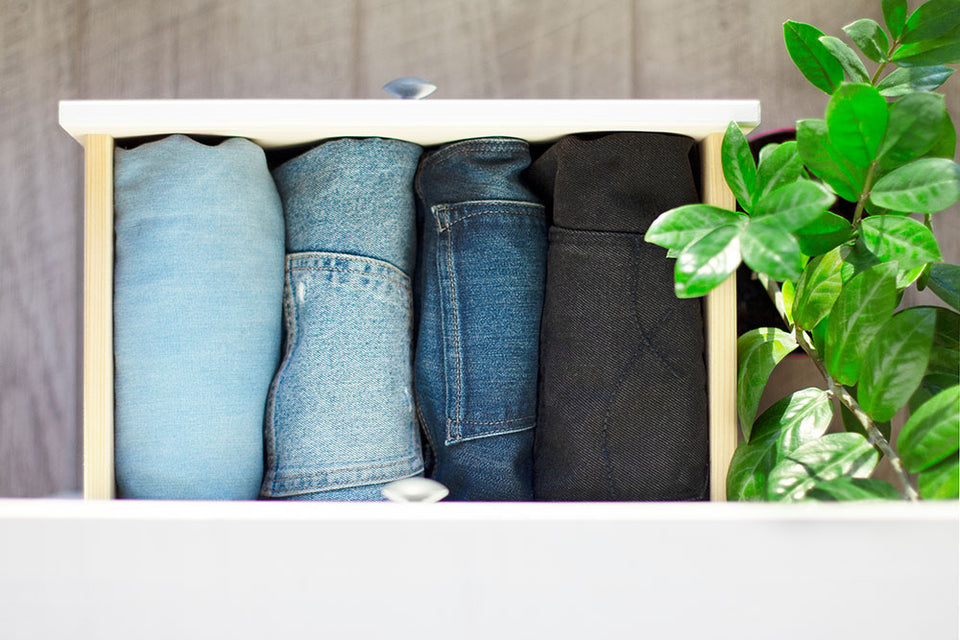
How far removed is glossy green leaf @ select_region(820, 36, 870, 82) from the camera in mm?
572

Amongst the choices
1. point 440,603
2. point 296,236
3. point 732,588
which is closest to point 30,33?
point 296,236

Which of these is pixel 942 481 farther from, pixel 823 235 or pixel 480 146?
pixel 480 146

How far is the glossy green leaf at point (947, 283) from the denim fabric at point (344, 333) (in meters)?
0.50

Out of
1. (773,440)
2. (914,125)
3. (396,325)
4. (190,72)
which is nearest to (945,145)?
(914,125)

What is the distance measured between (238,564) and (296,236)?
1.06ft

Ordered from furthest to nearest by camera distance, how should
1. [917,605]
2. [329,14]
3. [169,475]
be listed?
1. [329,14]
2. [169,475]
3. [917,605]

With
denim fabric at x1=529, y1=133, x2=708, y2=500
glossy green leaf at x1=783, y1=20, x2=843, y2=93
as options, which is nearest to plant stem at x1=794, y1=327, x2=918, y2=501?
denim fabric at x1=529, y1=133, x2=708, y2=500

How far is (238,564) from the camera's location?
0.48 metres

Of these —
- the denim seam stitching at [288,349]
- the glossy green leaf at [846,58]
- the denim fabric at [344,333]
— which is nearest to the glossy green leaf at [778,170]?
the glossy green leaf at [846,58]

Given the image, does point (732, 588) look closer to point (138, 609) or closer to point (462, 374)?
point (462, 374)

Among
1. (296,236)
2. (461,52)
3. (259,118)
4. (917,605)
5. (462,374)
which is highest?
(461,52)

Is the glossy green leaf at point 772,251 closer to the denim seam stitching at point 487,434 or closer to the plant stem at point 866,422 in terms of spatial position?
the plant stem at point 866,422

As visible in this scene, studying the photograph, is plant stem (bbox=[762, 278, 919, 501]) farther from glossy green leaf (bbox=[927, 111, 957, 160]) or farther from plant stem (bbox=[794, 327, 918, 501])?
glossy green leaf (bbox=[927, 111, 957, 160])

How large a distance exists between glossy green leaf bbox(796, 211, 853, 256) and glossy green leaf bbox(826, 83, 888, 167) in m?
0.06
